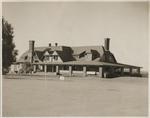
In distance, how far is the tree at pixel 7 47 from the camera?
228 cm

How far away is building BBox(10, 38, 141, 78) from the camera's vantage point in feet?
7.38

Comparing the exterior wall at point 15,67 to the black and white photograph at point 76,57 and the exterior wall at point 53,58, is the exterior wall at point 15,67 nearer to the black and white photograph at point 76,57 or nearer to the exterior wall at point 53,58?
the black and white photograph at point 76,57

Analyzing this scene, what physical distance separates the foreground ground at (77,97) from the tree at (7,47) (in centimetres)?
10

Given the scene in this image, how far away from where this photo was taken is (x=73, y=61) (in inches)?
90.0

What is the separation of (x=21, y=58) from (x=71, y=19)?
1.22 ft

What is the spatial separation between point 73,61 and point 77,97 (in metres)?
0.21

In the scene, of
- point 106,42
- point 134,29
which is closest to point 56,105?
point 106,42

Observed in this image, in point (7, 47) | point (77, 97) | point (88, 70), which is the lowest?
point (77, 97)

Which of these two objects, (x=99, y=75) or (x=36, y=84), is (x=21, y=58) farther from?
(x=99, y=75)

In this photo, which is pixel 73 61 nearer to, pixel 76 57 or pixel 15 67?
pixel 76 57

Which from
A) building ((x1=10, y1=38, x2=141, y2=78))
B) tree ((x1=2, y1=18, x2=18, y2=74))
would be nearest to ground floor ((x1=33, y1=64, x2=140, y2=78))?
building ((x1=10, y1=38, x2=141, y2=78))

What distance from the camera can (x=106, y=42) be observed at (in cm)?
228

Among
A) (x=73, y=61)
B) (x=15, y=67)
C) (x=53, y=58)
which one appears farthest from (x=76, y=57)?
(x=15, y=67)

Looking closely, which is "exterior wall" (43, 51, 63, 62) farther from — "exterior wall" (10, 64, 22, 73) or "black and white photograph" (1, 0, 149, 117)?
"exterior wall" (10, 64, 22, 73)
